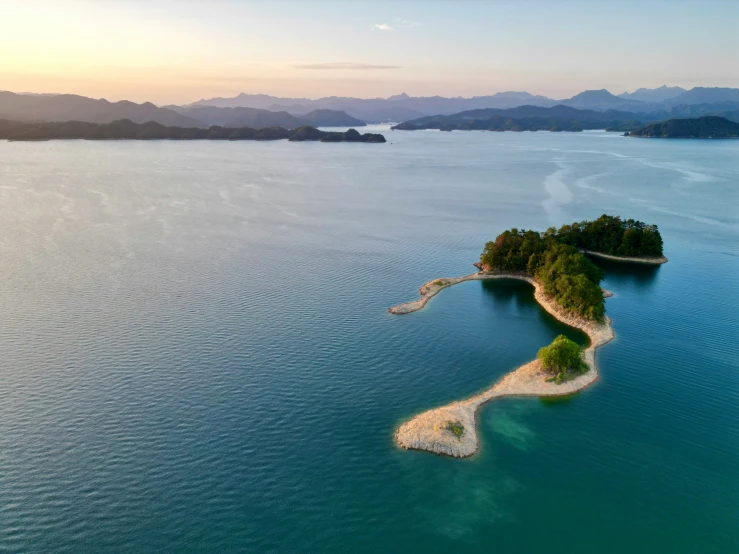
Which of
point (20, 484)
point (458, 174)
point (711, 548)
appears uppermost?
point (458, 174)

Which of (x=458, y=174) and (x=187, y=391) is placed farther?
(x=458, y=174)

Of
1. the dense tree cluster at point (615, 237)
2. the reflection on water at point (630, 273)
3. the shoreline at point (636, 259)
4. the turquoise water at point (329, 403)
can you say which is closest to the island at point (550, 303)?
the dense tree cluster at point (615, 237)

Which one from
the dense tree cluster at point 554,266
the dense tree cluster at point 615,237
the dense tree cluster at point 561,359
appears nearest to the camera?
the dense tree cluster at point 561,359

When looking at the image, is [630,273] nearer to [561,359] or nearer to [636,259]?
[636,259]

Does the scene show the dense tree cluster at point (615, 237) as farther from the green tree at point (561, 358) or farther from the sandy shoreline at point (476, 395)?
the green tree at point (561, 358)

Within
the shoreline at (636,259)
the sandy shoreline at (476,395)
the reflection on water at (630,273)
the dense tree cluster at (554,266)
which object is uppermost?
the dense tree cluster at (554,266)

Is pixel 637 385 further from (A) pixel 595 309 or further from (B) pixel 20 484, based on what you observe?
(B) pixel 20 484

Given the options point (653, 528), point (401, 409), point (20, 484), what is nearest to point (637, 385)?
point (653, 528)
